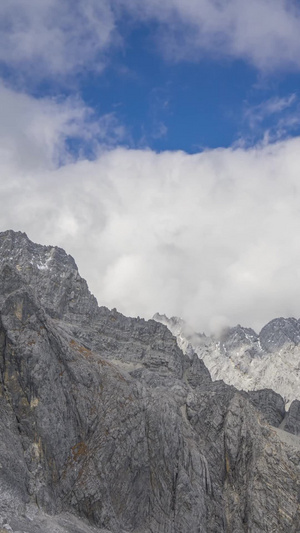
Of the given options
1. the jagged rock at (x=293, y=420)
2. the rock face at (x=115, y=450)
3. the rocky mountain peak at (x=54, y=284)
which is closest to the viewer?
the rock face at (x=115, y=450)

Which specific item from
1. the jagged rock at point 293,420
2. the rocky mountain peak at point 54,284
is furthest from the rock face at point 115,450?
the rocky mountain peak at point 54,284

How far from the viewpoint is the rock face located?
186ft

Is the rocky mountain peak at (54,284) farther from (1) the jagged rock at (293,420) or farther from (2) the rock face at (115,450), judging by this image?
(2) the rock face at (115,450)

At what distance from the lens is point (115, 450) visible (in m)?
67.9

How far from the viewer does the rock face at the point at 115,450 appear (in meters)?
56.8

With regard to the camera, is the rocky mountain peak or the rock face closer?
the rock face

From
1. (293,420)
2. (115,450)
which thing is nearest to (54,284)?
(293,420)

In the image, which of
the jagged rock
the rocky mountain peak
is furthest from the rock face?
the rocky mountain peak

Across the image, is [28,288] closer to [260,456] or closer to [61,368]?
[61,368]

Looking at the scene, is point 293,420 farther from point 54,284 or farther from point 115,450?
point 54,284

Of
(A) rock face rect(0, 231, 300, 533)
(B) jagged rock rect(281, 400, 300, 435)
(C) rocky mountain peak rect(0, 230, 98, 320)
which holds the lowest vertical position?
(A) rock face rect(0, 231, 300, 533)

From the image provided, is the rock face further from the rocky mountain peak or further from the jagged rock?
the rocky mountain peak

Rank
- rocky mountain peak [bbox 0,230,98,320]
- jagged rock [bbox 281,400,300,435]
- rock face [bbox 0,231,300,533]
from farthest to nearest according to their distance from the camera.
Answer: rocky mountain peak [bbox 0,230,98,320], jagged rock [bbox 281,400,300,435], rock face [bbox 0,231,300,533]

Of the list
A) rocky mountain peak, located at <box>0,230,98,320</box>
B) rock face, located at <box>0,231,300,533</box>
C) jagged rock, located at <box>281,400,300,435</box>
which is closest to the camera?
rock face, located at <box>0,231,300,533</box>
